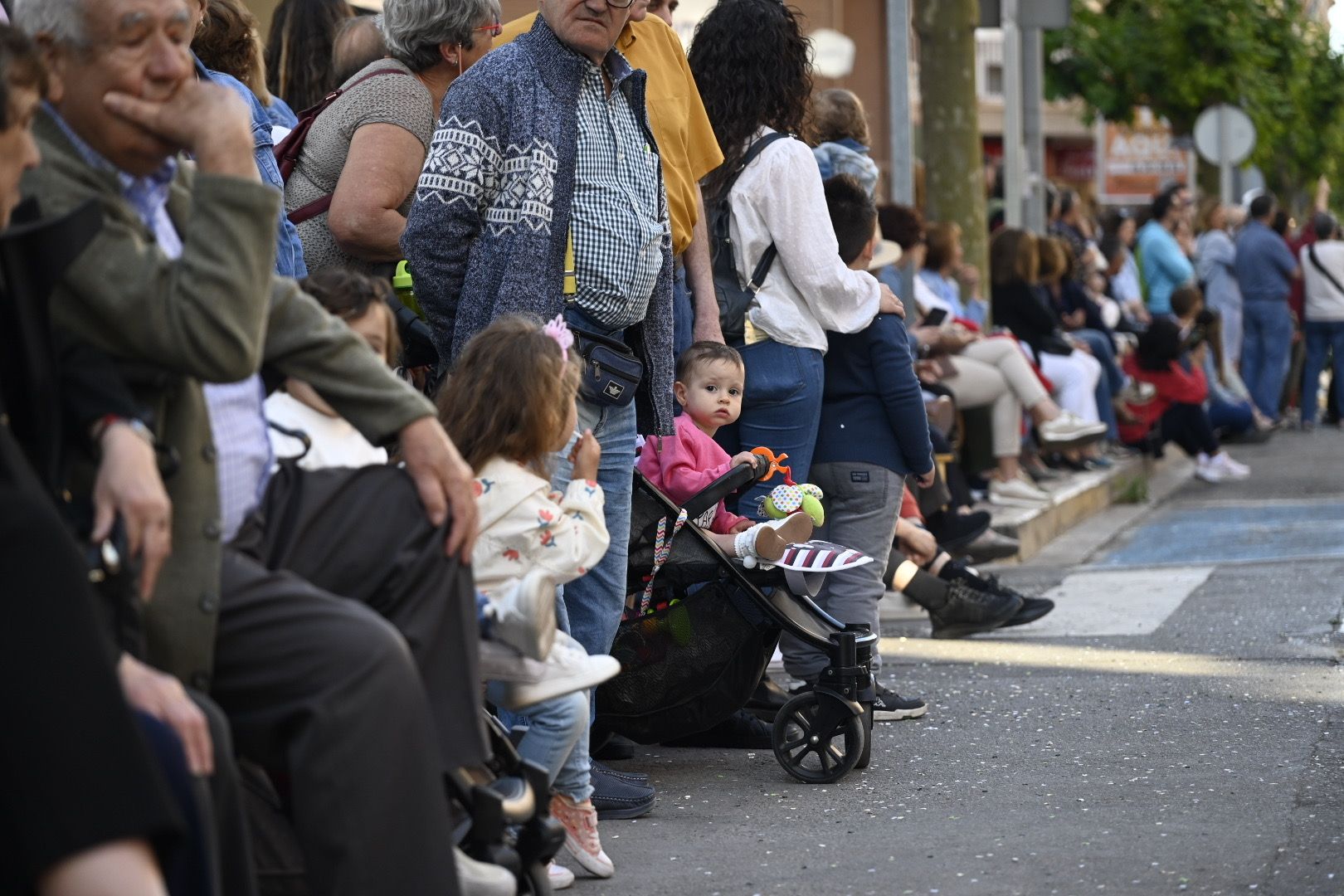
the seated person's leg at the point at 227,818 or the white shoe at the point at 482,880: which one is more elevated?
the seated person's leg at the point at 227,818

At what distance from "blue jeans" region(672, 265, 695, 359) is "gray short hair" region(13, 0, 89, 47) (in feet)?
9.96

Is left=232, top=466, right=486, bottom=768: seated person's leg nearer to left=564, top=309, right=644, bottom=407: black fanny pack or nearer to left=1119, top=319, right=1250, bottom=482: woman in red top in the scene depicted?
left=564, top=309, right=644, bottom=407: black fanny pack

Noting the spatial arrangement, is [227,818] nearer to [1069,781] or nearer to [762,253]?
[1069,781]

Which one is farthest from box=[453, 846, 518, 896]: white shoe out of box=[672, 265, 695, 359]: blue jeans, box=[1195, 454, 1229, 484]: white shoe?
box=[1195, 454, 1229, 484]: white shoe

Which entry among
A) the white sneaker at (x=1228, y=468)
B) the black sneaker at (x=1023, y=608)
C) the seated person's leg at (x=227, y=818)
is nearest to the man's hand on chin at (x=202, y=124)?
the seated person's leg at (x=227, y=818)

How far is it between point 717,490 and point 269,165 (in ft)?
4.64

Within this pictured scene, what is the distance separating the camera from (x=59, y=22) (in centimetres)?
300

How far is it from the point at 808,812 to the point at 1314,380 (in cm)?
1531

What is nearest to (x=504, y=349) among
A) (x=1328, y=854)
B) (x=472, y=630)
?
(x=472, y=630)

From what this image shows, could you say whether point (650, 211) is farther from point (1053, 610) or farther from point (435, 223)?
point (1053, 610)

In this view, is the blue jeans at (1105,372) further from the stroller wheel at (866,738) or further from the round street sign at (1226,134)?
the round street sign at (1226,134)

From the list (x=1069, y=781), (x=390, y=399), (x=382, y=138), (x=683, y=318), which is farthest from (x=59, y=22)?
(x=1069, y=781)

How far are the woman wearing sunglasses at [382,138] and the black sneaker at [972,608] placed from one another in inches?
115

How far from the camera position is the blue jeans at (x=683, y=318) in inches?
233
